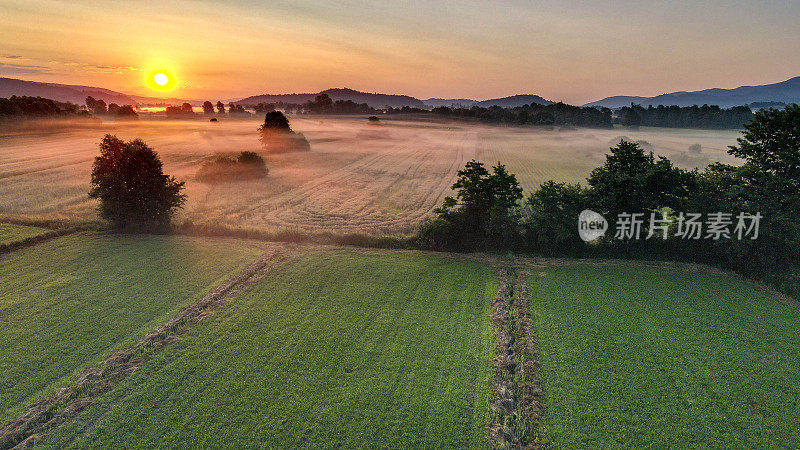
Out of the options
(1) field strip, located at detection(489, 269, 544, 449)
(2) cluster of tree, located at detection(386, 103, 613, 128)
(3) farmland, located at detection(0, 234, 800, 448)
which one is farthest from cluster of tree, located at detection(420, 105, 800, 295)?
(2) cluster of tree, located at detection(386, 103, 613, 128)

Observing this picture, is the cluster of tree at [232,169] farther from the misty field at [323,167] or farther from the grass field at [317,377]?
the grass field at [317,377]

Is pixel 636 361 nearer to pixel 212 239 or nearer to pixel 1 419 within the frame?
pixel 1 419

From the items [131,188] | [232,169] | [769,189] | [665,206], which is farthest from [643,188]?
[232,169]

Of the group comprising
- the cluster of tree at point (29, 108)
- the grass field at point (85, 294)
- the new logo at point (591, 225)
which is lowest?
the grass field at point (85, 294)

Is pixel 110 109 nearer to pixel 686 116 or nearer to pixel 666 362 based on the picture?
pixel 666 362

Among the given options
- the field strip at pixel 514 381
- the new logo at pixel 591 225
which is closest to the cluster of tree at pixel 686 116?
the new logo at pixel 591 225

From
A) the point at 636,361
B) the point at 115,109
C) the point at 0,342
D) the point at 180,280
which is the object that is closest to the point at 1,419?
the point at 0,342

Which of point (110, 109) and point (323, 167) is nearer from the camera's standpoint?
point (323, 167)
